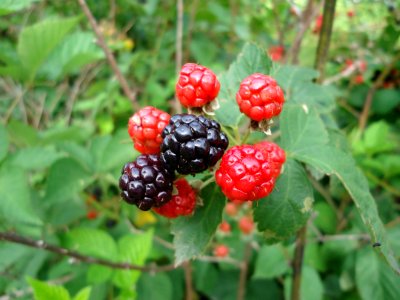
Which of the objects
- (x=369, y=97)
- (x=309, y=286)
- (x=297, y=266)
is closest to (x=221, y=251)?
(x=309, y=286)

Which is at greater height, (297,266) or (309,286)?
(297,266)

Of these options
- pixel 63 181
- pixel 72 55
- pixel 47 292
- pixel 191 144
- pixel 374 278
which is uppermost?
pixel 191 144

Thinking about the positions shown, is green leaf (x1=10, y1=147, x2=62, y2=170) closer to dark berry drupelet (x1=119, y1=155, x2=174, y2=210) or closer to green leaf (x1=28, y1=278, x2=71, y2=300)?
green leaf (x1=28, y1=278, x2=71, y2=300)

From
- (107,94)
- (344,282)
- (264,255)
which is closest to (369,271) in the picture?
(344,282)

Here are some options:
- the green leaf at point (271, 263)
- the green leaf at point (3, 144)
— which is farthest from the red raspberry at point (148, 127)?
the green leaf at point (271, 263)

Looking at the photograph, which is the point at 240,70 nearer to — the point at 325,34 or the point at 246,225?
the point at 325,34
